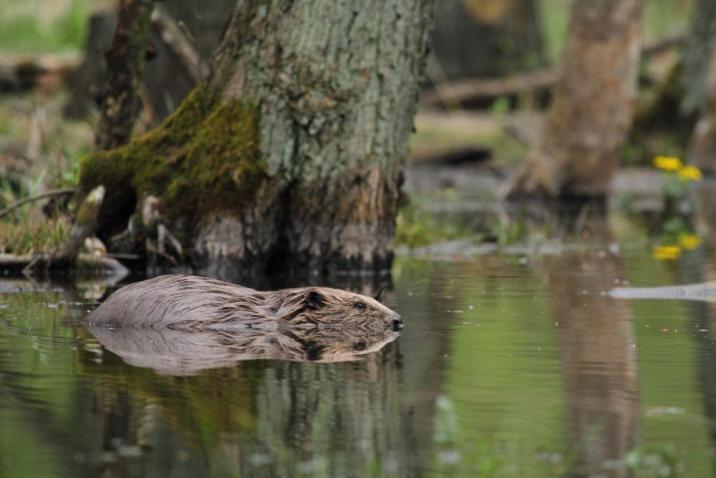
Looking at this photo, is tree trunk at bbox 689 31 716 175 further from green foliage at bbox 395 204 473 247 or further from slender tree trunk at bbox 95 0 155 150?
slender tree trunk at bbox 95 0 155 150

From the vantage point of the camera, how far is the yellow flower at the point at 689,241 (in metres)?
12.9

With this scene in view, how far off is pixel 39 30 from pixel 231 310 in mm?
19087

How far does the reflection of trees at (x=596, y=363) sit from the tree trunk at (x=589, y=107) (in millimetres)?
6149

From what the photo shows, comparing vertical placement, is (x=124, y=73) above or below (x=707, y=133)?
below

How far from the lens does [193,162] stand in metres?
10.2

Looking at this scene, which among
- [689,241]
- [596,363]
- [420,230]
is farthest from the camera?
[689,241]

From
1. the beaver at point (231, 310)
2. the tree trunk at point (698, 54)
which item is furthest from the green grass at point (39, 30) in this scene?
the beaver at point (231, 310)

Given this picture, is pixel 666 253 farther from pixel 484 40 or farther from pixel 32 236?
pixel 484 40

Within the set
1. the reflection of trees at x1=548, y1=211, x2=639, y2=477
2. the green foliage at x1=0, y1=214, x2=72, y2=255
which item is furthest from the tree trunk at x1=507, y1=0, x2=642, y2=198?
the green foliage at x1=0, y1=214, x2=72, y2=255

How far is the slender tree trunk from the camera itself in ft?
35.7

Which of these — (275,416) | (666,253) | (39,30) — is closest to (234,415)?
(275,416)

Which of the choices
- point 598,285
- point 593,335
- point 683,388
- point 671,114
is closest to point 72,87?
point 671,114

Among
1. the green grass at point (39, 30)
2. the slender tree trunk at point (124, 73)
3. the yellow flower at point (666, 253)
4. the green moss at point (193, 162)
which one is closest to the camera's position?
the green moss at point (193, 162)

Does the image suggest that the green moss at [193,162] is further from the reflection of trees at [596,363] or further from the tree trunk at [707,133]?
the tree trunk at [707,133]
